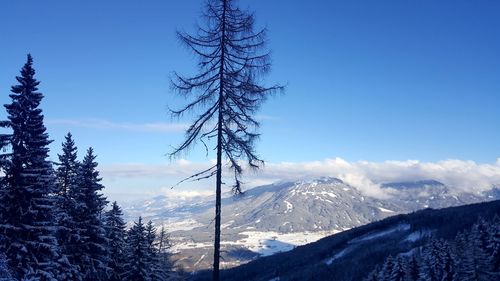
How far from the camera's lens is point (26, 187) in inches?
993

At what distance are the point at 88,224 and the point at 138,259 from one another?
8381 mm

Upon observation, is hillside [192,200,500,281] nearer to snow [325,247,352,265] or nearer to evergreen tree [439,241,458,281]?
snow [325,247,352,265]

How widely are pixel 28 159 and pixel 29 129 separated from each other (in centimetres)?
178

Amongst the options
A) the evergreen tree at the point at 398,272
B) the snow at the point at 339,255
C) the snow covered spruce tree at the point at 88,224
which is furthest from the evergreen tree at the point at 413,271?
the snow at the point at 339,255

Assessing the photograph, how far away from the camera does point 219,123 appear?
18.6 metres

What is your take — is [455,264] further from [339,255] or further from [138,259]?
[339,255]

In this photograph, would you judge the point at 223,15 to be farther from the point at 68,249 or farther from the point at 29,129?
the point at 68,249

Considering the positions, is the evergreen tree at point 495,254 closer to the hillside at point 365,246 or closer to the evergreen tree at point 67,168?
the evergreen tree at point 67,168

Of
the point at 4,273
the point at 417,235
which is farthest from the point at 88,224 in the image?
the point at 417,235

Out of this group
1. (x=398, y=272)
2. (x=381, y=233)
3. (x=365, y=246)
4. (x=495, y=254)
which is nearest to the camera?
(x=495, y=254)

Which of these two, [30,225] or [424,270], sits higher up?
[30,225]

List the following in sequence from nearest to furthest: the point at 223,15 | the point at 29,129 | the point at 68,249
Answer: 1. the point at 223,15
2. the point at 29,129
3. the point at 68,249

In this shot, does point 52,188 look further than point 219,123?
Yes

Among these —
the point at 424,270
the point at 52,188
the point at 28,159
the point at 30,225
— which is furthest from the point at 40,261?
the point at 424,270
